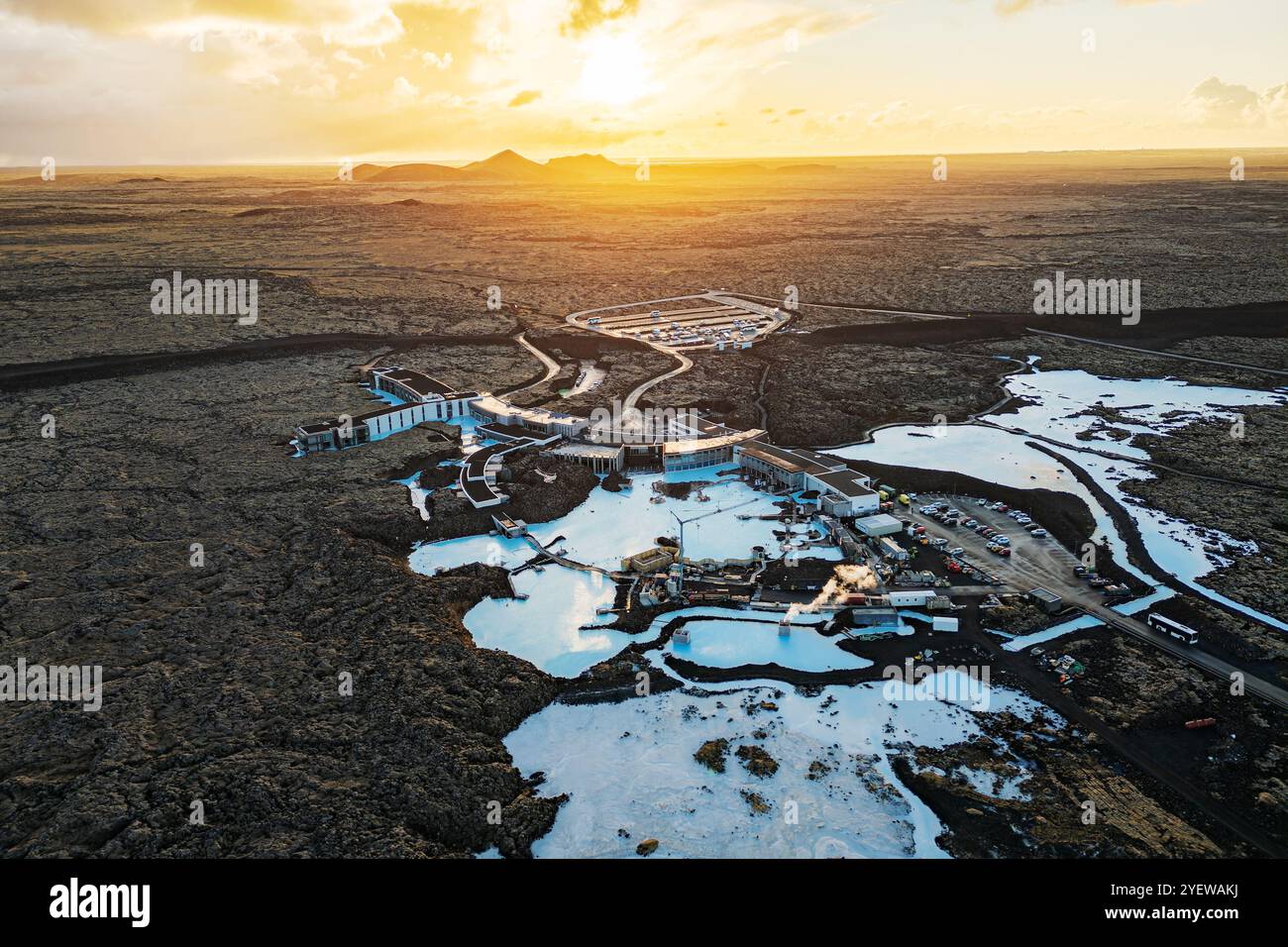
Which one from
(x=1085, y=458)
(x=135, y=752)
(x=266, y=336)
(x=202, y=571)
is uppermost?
(x=266, y=336)

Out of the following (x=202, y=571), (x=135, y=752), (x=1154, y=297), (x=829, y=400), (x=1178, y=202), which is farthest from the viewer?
(x=1178, y=202)

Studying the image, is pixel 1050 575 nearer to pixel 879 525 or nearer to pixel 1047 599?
pixel 1047 599

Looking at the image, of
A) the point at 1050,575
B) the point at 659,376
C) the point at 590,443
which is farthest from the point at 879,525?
the point at 659,376

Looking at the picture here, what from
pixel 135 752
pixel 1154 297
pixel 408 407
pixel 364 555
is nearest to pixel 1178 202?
pixel 1154 297

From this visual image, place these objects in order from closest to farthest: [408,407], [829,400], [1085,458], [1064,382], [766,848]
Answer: [766,848] → [1085,458] → [408,407] → [829,400] → [1064,382]

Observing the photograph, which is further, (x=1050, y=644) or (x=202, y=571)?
(x=202, y=571)

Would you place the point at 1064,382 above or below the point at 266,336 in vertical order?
below

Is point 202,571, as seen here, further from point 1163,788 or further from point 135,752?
point 1163,788
